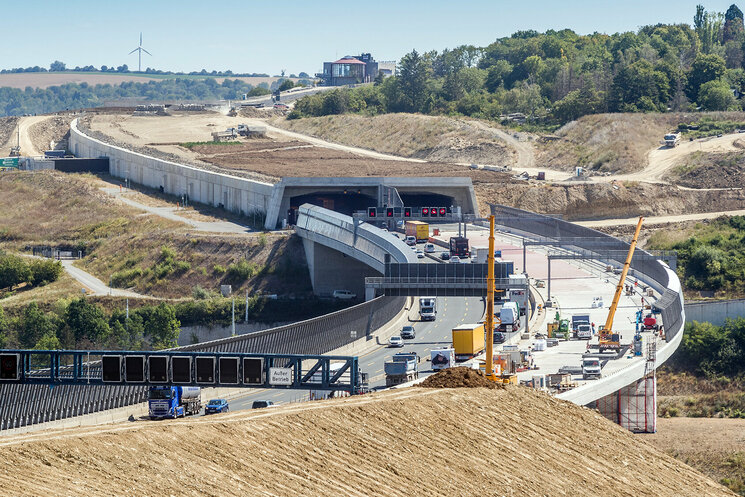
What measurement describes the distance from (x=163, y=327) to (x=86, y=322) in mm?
5626

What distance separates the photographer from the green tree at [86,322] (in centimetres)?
8806

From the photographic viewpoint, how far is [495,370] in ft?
192

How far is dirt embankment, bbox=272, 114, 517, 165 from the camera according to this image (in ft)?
549

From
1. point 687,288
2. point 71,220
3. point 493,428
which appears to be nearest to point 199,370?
point 493,428

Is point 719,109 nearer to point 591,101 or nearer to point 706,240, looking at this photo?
point 591,101

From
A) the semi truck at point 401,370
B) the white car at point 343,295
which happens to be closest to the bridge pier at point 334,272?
the white car at point 343,295

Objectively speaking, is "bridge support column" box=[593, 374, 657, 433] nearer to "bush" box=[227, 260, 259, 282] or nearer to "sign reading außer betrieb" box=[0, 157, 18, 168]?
"bush" box=[227, 260, 259, 282]

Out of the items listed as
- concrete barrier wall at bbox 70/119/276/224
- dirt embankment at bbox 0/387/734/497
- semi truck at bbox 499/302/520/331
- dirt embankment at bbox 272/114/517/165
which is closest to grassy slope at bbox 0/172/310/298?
concrete barrier wall at bbox 70/119/276/224

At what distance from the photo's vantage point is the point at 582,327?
72375 mm

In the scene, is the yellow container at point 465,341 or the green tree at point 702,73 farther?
the green tree at point 702,73

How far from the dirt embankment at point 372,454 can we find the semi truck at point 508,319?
1215 inches

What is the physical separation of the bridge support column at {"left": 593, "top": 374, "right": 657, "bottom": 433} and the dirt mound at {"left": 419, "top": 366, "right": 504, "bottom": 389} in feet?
69.7

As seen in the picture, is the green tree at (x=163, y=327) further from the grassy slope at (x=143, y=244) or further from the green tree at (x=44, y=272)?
the green tree at (x=44, y=272)

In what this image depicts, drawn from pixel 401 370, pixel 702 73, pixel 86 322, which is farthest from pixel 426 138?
pixel 401 370
